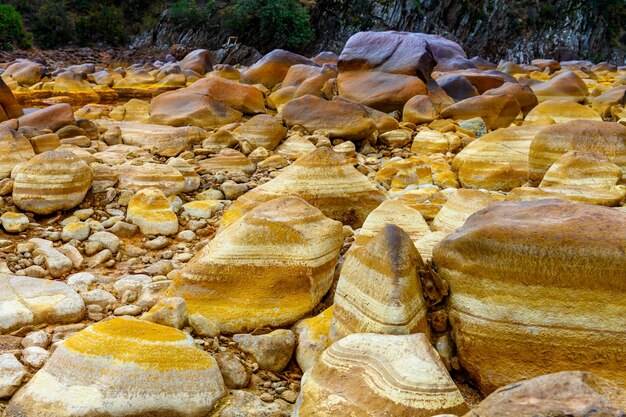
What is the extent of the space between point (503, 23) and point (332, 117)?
2817 centimetres

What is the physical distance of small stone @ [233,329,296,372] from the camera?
91.0 inches

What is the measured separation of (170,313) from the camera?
7.88 ft

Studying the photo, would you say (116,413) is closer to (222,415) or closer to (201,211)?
(222,415)

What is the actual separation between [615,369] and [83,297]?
2135 mm

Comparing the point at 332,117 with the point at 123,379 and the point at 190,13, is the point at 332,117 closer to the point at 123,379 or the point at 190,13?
the point at 123,379

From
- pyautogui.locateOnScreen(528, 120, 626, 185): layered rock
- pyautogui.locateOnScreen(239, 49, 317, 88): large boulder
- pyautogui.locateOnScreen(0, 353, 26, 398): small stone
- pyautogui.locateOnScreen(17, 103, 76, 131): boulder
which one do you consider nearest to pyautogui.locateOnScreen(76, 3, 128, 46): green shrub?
pyautogui.locateOnScreen(239, 49, 317, 88): large boulder

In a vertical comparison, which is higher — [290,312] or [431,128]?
[290,312]

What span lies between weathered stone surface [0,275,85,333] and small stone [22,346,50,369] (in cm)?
30

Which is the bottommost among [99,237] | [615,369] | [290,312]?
[99,237]

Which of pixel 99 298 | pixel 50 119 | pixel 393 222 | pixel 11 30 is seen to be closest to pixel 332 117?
pixel 50 119

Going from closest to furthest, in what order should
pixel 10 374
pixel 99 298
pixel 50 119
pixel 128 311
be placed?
pixel 10 374, pixel 128 311, pixel 99 298, pixel 50 119

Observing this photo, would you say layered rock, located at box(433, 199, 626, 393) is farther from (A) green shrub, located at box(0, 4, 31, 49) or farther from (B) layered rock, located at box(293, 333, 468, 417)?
(A) green shrub, located at box(0, 4, 31, 49)

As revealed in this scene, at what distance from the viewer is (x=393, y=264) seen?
217cm

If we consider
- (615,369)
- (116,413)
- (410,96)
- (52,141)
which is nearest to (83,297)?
(116,413)
